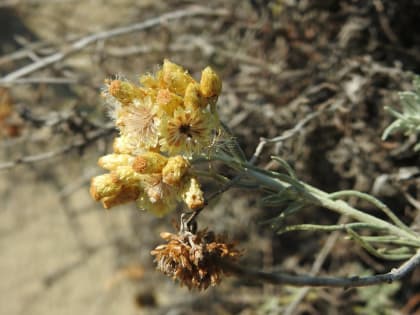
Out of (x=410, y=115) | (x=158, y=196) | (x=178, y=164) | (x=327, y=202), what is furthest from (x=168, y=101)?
(x=410, y=115)

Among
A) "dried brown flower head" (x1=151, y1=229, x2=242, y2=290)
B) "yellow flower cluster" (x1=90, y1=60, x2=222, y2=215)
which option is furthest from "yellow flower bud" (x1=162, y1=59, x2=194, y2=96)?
"dried brown flower head" (x1=151, y1=229, x2=242, y2=290)

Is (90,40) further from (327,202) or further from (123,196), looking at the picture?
(327,202)

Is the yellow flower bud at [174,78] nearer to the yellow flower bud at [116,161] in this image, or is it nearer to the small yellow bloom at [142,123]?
the small yellow bloom at [142,123]

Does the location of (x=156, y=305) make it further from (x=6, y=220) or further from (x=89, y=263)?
(x=6, y=220)

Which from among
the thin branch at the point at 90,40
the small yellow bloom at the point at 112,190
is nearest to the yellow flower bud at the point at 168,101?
the small yellow bloom at the point at 112,190

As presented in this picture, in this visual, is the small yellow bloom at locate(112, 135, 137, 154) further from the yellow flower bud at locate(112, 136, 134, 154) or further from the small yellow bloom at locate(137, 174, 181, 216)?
the small yellow bloom at locate(137, 174, 181, 216)

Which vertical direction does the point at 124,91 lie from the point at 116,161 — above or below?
above

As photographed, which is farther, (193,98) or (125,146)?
(125,146)
